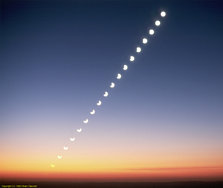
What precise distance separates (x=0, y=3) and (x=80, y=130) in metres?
4.04

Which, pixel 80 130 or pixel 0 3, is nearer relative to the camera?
pixel 0 3

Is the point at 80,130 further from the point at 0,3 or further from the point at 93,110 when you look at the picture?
the point at 0,3

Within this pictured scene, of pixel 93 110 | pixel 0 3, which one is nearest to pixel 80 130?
pixel 93 110

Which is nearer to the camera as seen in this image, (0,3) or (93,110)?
(0,3)

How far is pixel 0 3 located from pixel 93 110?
12.3 ft

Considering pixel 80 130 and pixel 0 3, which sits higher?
pixel 0 3

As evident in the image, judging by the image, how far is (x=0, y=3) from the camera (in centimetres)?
661

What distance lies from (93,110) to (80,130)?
66cm

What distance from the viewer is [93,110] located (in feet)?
30.2

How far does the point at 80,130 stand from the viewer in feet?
30.6

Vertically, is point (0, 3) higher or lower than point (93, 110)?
higher
